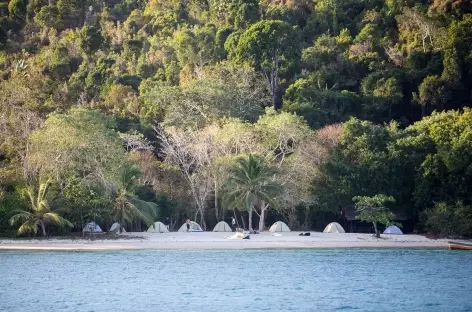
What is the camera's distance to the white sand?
138 feet

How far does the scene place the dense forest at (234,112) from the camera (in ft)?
151

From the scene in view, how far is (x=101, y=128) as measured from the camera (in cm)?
4731

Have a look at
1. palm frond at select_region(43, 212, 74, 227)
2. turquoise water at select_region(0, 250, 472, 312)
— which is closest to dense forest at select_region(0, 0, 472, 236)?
palm frond at select_region(43, 212, 74, 227)

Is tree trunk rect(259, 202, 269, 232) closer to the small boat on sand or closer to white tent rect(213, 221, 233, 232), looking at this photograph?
white tent rect(213, 221, 233, 232)

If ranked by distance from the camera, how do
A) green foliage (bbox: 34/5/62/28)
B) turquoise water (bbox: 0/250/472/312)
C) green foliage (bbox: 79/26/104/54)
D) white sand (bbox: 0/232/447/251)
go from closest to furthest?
turquoise water (bbox: 0/250/472/312) < white sand (bbox: 0/232/447/251) < green foliage (bbox: 79/26/104/54) < green foliage (bbox: 34/5/62/28)

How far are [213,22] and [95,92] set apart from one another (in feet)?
41.7

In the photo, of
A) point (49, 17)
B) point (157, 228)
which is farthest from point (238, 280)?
point (49, 17)

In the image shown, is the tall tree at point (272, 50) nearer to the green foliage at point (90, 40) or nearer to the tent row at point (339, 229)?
the tent row at point (339, 229)

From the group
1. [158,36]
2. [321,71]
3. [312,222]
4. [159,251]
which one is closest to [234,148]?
[312,222]

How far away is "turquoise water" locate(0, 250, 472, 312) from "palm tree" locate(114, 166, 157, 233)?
2464mm

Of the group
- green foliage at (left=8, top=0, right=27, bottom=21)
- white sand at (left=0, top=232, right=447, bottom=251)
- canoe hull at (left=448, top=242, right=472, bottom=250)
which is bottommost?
canoe hull at (left=448, top=242, right=472, bottom=250)

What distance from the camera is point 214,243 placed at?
43438 mm

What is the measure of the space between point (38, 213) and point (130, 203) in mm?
4681

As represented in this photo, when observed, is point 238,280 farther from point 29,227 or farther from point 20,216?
point 20,216
